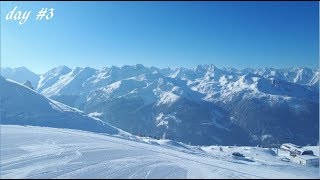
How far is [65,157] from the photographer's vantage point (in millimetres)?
36531

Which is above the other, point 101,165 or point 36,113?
point 36,113

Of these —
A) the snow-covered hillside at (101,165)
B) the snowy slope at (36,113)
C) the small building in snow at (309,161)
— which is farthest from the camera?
the snowy slope at (36,113)

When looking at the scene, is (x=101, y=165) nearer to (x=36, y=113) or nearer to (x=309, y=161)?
(x=309, y=161)

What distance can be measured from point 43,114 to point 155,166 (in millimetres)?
115699

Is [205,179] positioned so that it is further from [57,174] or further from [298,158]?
[298,158]

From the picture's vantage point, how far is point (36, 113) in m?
140

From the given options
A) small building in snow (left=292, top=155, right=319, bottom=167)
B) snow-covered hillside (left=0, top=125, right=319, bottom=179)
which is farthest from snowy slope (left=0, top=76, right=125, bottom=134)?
snow-covered hillside (left=0, top=125, right=319, bottom=179)

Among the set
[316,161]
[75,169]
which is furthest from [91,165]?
[316,161]

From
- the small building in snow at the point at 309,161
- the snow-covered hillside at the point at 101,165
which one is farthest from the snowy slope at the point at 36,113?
the snow-covered hillside at the point at 101,165

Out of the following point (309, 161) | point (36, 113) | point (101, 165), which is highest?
point (36, 113)

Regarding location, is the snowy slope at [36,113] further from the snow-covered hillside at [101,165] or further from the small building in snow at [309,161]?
the snow-covered hillside at [101,165]

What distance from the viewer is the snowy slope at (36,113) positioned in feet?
423

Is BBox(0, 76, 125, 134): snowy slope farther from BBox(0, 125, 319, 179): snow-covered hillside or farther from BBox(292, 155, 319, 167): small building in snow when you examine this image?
BBox(0, 125, 319, 179): snow-covered hillside

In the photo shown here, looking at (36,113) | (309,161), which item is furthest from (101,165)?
(36,113)
